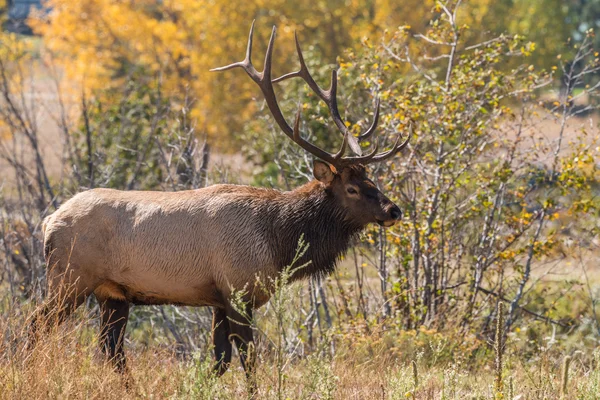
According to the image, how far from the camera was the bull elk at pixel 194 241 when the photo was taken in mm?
6812

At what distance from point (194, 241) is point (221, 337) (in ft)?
2.55

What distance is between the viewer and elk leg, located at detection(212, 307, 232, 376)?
700 cm

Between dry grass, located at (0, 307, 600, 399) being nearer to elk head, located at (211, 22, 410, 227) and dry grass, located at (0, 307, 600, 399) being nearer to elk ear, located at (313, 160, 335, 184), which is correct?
elk head, located at (211, 22, 410, 227)

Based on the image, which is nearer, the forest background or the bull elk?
the forest background

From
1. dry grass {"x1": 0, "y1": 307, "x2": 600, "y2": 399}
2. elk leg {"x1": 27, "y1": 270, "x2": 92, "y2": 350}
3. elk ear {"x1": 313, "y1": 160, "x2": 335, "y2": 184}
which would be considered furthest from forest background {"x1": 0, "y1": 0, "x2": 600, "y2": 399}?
elk ear {"x1": 313, "y1": 160, "x2": 335, "y2": 184}

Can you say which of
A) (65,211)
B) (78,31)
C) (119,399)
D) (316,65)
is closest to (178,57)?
(78,31)

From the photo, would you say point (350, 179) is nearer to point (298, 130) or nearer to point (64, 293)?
point (298, 130)

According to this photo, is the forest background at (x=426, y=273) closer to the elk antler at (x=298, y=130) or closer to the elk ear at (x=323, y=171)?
the elk antler at (x=298, y=130)

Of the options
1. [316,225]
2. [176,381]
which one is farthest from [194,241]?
[176,381]

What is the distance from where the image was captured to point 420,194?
9227mm

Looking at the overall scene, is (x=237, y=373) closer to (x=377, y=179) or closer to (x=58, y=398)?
(x=58, y=398)

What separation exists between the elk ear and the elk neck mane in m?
0.07

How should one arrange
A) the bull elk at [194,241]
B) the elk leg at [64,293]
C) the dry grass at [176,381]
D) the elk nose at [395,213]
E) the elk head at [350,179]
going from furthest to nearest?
the elk head at [350,179] → the elk nose at [395,213] → the bull elk at [194,241] → the elk leg at [64,293] → the dry grass at [176,381]

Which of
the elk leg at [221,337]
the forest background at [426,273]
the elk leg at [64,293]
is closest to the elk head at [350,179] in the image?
the forest background at [426,273]
